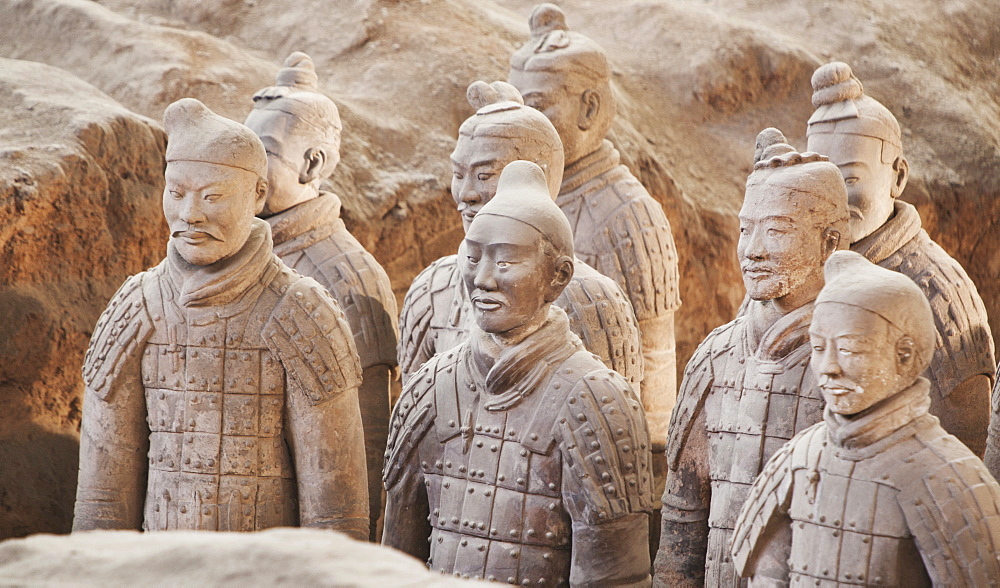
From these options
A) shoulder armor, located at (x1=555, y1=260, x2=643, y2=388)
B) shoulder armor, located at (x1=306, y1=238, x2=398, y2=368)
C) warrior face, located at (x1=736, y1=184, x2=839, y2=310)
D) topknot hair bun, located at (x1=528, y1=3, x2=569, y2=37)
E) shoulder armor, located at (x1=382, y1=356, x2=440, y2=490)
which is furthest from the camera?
topknot hair bun, located at (x1=528, y1=3, x2=569, y2=37)

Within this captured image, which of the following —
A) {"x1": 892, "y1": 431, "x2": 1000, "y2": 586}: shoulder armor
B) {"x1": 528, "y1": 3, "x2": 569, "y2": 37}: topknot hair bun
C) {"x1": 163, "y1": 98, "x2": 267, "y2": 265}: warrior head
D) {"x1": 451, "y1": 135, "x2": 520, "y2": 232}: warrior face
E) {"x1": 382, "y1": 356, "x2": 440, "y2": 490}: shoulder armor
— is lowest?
{"x1": 892, "y1": 431, "x2": 1000, "y2": 586}: shoulder armor

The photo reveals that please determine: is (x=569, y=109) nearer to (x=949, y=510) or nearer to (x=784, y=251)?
(x=784, y=251)

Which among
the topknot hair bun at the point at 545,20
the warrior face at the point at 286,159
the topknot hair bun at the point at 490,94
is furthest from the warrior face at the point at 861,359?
the topknot hair bun at the point at 545,20

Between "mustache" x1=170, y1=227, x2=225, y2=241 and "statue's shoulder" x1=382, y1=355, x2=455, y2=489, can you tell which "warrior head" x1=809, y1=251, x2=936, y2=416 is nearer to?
"statue's shoulder" x1=382, y1=355, x2=455, y2=489

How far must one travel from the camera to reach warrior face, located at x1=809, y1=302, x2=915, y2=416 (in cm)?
344

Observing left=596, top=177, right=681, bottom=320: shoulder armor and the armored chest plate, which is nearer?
the armored chest plate

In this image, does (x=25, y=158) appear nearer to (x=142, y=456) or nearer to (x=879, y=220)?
(x=142, y=456)

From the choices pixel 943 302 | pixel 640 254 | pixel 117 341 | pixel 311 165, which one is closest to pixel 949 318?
pixel 943 302

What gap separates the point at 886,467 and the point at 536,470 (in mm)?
942

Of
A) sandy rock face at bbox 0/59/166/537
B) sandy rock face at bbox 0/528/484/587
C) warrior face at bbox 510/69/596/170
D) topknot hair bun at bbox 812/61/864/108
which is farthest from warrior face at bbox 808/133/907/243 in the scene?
sandy rock face at bbox 0/59/166/537

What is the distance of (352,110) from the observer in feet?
26.0

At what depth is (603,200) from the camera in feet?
21.0

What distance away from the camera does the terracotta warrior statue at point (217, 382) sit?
4441mm

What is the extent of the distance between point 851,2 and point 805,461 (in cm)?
664
